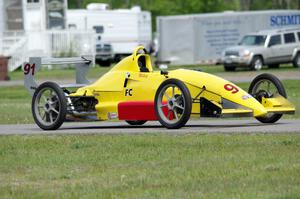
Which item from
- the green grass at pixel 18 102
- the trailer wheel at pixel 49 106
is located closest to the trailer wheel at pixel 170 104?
the trailer wheel at pixel 49 106

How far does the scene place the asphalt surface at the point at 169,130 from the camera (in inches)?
602

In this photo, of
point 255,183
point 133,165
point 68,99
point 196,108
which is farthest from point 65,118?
point 255,183

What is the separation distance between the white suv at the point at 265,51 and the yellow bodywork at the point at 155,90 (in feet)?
106

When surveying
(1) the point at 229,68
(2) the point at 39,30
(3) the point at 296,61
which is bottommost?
(1) the point at 229,68

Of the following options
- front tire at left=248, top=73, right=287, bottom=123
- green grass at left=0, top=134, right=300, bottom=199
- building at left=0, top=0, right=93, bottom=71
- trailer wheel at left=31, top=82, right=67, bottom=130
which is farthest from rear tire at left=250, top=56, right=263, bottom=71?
green grass at left=0, top=134, right=300, bottom=199

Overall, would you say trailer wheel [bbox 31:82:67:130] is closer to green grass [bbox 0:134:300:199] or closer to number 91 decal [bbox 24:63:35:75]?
number 91 decal [bbox 24:63:35:75]

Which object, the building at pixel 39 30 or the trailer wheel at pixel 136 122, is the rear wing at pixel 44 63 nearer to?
the trailer wheel at pixel 136 122

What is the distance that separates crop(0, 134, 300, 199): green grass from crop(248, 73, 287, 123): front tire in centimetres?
238

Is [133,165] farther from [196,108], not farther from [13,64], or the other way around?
[13,64]

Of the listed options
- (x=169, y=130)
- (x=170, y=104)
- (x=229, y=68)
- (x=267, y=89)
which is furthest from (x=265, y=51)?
(x=169, y=130)

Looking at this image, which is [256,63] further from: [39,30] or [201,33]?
[39,30]

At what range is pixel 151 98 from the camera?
53.0 ft

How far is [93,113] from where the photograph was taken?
16.9m

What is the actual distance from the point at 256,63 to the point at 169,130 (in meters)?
34.2
